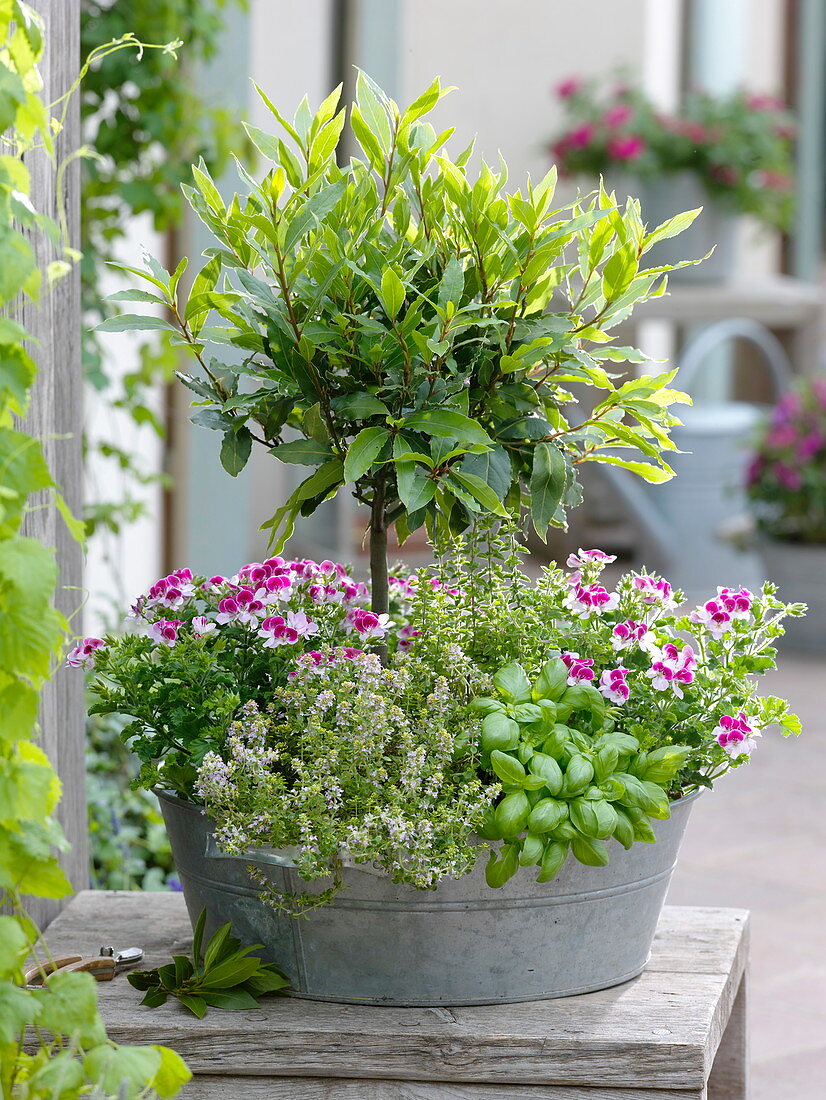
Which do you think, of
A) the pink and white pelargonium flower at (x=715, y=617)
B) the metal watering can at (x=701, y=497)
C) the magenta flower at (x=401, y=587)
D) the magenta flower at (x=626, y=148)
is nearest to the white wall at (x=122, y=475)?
the magenta flower at (x=401, y=587)

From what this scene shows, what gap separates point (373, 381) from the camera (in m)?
1.26

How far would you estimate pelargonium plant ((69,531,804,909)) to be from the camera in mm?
1165

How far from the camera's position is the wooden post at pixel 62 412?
141cm

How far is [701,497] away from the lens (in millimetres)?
5438

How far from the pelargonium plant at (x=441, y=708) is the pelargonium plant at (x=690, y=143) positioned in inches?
175

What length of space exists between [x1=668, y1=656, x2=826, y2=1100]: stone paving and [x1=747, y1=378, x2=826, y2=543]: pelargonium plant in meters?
0.79

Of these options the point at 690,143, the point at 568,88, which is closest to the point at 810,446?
the point at 690,143

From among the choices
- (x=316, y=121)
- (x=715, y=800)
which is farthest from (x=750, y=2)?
(x=316, y=121)

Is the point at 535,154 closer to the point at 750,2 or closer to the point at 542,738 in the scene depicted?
the point at 750,2

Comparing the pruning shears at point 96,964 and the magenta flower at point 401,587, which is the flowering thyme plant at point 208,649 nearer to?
the magenta flower at point 401,587

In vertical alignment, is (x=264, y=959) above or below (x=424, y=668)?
below

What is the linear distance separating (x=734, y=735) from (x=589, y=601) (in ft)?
0.64

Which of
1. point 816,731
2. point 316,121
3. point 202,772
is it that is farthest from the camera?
point 816,731

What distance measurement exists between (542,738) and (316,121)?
60 cm
